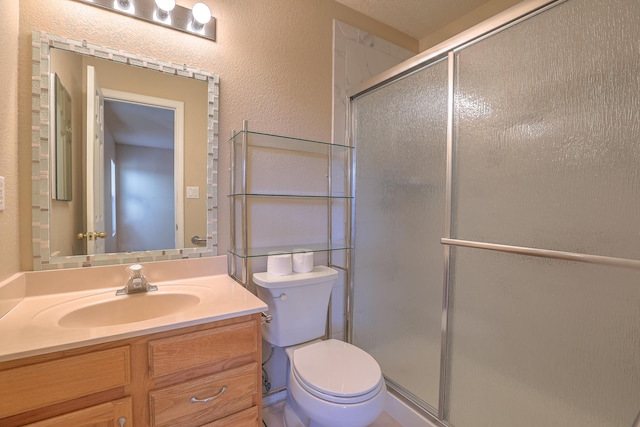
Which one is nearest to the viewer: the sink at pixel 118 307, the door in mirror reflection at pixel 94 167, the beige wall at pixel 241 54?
the sink at pixel 118 307

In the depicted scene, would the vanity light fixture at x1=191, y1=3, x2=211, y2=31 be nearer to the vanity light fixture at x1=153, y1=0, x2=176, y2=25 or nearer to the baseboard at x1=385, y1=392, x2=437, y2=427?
the vanity light fixture at x1=153, y1=0, x2=176, y2=25

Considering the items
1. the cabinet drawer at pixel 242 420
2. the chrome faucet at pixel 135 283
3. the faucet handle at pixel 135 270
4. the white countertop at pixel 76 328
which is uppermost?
the faucet handle at pixel 135 270

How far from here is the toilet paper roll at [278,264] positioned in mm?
1484

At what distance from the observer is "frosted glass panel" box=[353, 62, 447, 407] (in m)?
1.47

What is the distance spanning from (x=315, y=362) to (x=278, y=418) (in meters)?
0.54

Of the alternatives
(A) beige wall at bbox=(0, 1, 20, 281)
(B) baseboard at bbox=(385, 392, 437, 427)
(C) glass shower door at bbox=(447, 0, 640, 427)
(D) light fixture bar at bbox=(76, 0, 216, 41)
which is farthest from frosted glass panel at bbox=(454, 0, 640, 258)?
(A) beige wall at bbox=(0, 1, 20, 281)

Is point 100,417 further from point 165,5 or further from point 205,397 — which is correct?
point 165,5

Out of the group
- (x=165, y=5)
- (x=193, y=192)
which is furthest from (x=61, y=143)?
(x=165, y=5)

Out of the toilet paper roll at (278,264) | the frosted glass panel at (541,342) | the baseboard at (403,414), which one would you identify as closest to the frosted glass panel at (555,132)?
the frosted glass panel at (541,342)

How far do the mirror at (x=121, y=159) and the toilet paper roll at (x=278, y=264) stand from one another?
0.98 feet

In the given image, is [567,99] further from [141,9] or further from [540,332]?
[141,9]

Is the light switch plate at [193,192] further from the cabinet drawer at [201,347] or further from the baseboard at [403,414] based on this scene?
the baseboard at [403,414]

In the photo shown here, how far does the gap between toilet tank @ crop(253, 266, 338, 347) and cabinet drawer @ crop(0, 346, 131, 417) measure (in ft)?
2.18

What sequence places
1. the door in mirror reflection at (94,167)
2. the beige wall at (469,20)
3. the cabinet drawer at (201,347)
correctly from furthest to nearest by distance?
the beige wall at (469,20) < the door in mirror reflection at (94,167) < the cabinet drawer at (201,347)
